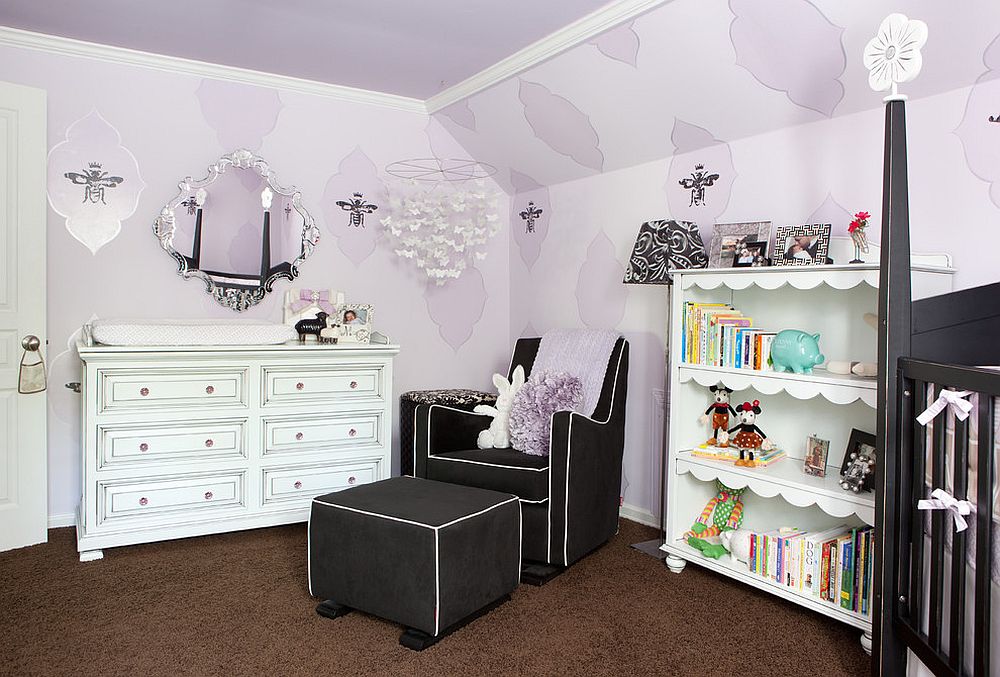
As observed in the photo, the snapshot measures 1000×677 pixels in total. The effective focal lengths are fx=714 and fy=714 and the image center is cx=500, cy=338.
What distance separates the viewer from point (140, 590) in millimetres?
2615

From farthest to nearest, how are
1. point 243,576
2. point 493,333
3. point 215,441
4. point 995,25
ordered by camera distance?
point 493,333 → point 215,441 → point 243,576 → point 995,25

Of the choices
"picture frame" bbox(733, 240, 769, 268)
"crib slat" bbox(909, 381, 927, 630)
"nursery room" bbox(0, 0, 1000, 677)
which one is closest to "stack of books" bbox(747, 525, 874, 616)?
"nursery room" bbox(0, 0, 1000, 677)

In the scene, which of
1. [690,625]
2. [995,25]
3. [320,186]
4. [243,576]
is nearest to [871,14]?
[995,25]

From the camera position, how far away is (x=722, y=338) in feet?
9.02

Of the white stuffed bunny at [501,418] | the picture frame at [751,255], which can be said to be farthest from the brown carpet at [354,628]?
the picture frame at [751,255]

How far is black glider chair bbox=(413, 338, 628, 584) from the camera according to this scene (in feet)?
9.12

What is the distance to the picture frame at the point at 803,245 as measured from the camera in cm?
256

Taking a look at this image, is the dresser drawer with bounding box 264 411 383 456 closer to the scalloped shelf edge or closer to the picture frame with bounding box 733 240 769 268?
the scalloped shelf edge

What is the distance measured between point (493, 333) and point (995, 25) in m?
2.99

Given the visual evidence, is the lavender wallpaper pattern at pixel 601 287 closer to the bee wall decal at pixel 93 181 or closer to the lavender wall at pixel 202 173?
the lavender wall at pixel 202 173

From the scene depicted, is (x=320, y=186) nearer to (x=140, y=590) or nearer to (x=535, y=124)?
(x=535, y=124)

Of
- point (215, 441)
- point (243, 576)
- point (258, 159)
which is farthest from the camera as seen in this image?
point (258, 159)

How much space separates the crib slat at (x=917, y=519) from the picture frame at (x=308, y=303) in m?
2.82

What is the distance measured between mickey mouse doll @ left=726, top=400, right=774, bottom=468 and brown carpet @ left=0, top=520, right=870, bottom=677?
0.50m
